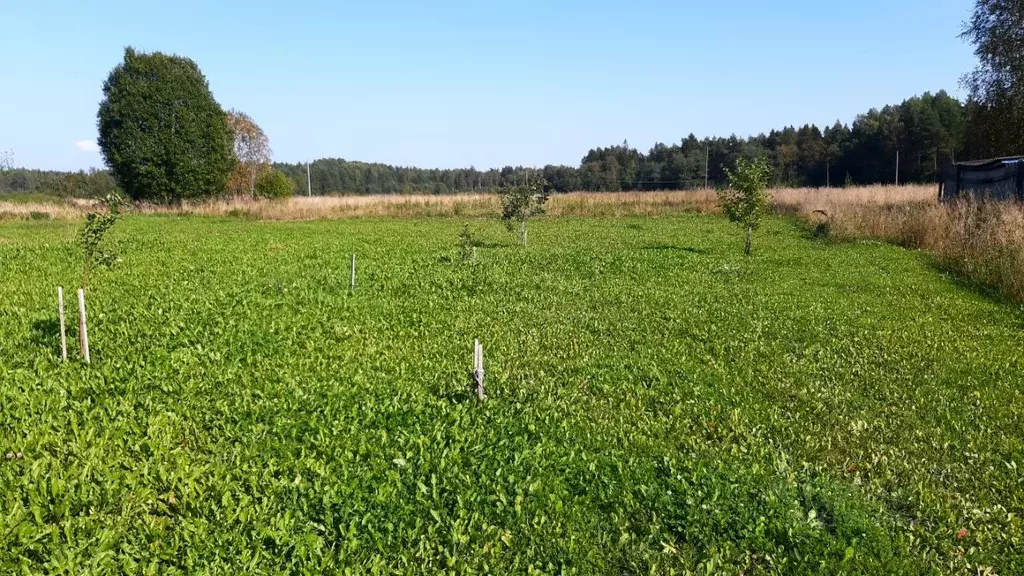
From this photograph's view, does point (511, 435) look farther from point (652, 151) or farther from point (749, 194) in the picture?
point (652, 151)

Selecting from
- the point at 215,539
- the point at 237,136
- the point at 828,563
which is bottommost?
the point at 828,563

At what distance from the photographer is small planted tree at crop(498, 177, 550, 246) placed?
20.6 meters

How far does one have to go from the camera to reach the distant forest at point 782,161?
5900 centimetres

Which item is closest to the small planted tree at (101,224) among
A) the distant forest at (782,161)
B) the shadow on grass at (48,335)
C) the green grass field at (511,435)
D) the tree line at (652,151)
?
the shadow on grass at (48,335)

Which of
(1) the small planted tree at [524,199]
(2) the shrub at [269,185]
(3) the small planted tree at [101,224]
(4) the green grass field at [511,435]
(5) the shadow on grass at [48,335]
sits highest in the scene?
(2) the shrub at [269,185]

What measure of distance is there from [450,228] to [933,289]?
2047cm

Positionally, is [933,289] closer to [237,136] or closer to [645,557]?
[645,557]

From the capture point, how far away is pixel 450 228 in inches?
1150

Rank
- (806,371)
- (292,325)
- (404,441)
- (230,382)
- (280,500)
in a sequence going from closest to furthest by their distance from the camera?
(280,500) < (404,441) < (230,382) < (806,371) < (292,325)

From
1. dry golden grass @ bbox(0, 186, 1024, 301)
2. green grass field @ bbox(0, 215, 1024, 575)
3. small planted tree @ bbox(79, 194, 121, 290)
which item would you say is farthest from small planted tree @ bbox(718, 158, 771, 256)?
small planted tree @ bbox(79, 194, 121, 290)

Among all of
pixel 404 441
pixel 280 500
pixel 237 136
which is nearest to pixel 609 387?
pixel 404 441

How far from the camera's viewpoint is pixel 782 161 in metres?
75.4

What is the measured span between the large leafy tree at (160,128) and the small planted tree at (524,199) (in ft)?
84.1

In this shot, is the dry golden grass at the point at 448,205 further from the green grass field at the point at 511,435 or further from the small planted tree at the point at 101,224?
the small planted tree at the point at 101,224
